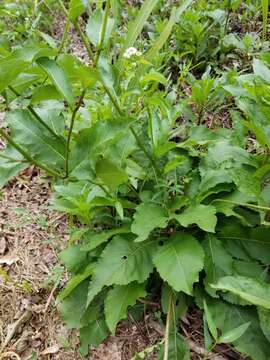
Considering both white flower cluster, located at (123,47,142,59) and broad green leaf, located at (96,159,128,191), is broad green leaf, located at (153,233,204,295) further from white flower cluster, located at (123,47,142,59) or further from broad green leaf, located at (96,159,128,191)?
white flower cluster, located at (123,47,142,59)

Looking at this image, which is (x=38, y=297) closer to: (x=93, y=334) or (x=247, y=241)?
(x=93, y=334)

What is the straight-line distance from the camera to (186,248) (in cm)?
145

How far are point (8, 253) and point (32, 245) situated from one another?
138 mm

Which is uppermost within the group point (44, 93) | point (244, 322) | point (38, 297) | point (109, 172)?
point (44, 93)

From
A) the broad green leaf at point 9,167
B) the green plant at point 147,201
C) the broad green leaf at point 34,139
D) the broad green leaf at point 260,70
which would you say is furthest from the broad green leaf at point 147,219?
the broad green leaf at point 260,70

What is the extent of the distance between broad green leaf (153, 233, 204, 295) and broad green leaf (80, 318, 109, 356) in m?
0.38

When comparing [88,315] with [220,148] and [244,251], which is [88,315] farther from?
[220,148]

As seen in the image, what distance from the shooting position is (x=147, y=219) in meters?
1.48

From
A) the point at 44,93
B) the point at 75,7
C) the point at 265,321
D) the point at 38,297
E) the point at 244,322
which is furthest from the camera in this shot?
the point at 38,297

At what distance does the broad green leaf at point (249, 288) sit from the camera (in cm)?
117

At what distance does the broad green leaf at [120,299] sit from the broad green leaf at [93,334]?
13cm

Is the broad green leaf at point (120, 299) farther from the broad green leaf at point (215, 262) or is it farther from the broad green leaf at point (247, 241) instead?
the broad green leaf at point (247, 241)

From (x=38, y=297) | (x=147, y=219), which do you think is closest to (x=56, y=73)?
(x=147, y=219)

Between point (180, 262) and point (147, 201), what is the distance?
0.30m
